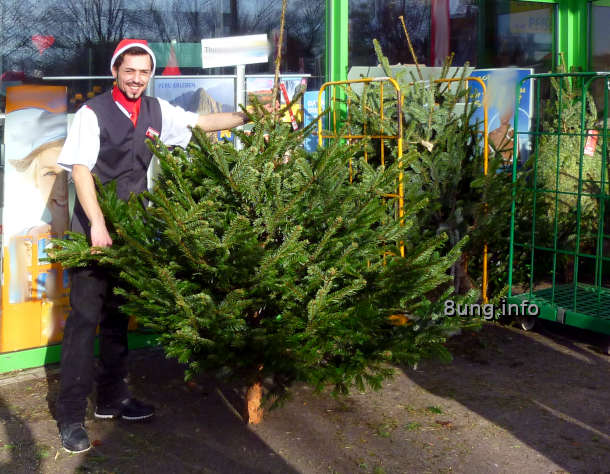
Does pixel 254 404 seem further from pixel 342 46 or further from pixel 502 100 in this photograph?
pixel 502 100

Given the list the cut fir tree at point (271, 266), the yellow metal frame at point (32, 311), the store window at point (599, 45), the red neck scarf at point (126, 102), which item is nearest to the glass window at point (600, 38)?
the store window at point (599, 45)

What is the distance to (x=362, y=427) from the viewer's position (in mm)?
4527

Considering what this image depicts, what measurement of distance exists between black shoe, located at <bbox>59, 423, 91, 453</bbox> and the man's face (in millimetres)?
1758

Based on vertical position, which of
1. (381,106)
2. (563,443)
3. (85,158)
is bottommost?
(563,443)

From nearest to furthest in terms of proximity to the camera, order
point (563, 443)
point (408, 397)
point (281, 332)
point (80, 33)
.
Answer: point (281, 332) → point (563, 443) → point (408, 397) → point (80, 33)

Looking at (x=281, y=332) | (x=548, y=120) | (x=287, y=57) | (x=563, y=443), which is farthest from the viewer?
(x=548, y=120)

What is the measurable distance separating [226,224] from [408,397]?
184 cm

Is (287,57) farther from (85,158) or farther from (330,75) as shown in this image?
(85,158)

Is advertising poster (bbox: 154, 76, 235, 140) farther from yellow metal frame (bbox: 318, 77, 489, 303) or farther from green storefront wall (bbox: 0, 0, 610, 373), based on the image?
green storefront wall (bbox: 0, 0, 610, 373)

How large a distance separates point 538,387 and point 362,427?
1.34m

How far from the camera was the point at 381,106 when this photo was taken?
576cm

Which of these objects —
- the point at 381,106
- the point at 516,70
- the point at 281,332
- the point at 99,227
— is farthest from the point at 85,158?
the point at 516,70

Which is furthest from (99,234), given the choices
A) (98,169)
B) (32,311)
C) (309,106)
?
(309,106)

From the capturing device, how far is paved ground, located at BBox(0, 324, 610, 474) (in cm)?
407
